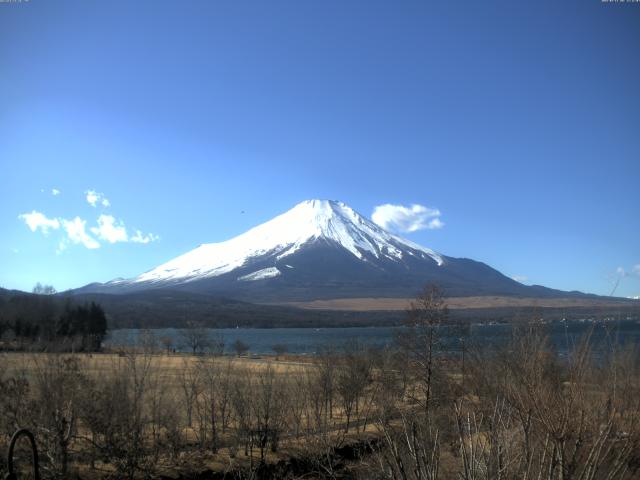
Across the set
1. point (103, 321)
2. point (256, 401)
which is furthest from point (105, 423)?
point (103, 321)

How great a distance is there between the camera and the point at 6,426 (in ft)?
46.1

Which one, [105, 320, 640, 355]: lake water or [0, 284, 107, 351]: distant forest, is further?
[0, 284, 107, 351]: distant forest

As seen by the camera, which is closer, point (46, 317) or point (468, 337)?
point (468, 337)

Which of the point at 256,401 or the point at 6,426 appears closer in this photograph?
the point at 6,426

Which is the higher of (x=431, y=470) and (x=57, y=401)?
(x=431, y=470)

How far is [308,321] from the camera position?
19812 cm

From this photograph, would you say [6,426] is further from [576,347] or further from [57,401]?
[576,347]

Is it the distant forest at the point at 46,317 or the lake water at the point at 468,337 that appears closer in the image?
the lake water at the point at 468,337

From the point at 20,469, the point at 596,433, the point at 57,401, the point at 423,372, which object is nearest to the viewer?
the point at 596,433

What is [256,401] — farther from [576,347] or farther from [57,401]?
[576,347]

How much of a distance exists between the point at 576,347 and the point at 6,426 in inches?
537

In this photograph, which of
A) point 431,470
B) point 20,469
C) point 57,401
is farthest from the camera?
point 57,401

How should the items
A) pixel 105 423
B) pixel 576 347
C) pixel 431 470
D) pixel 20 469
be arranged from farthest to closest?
1. pixel 105 423
2. pixel 20 469
3. pixel 576 347
4. pixel 431 470

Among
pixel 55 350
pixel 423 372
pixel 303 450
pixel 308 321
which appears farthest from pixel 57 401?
pixel 308 321
